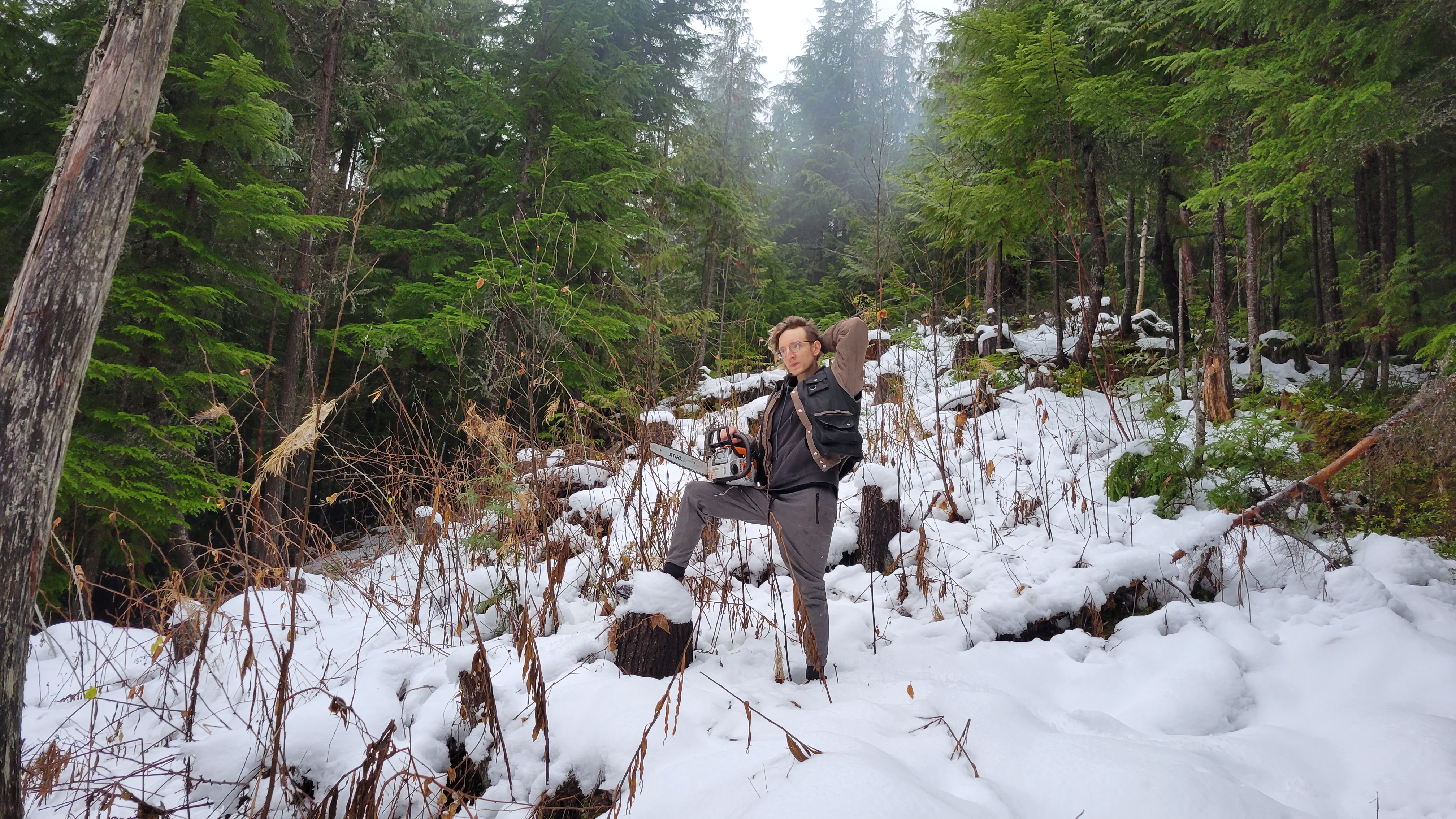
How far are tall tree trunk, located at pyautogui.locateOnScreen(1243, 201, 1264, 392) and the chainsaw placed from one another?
4.66 meters

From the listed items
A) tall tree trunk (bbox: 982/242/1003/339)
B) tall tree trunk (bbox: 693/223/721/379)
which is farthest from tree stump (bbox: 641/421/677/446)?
tall tree trunk (bbox: 693/223/721/379)

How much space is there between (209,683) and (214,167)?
22.3 feet

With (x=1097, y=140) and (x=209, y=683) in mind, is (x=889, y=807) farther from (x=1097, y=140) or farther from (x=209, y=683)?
(x=1097, y=140)

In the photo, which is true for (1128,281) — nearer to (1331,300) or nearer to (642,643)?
(1331,300)

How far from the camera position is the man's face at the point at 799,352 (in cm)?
309

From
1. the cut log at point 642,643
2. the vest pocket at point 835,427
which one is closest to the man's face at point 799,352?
the vest pocket at point 835,427

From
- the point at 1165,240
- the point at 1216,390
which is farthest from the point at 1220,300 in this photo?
the point at 1165,240

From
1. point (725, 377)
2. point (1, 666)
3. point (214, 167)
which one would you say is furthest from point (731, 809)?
point (214, 167)

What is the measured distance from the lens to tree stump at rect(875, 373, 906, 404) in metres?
6.33

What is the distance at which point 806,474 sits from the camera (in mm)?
2916

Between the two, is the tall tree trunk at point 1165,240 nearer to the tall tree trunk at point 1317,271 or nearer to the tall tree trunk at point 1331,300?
the tall tree trunk at point 1331,300

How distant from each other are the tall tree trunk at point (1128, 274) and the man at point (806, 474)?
27.5 ft

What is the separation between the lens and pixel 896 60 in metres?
25.0

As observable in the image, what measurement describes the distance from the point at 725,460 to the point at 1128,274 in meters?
13.1
